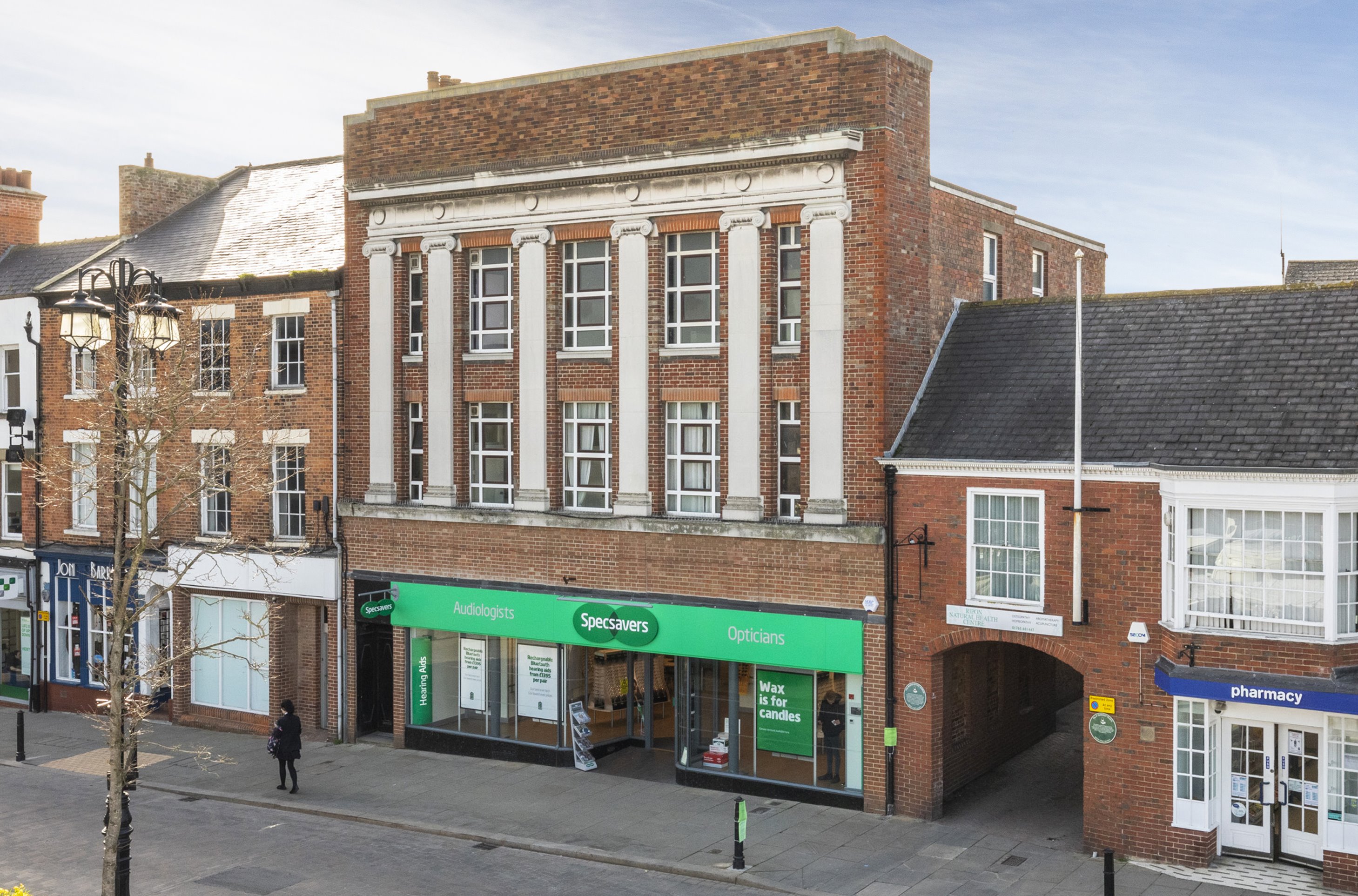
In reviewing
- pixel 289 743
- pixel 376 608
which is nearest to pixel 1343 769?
pixel 289 743

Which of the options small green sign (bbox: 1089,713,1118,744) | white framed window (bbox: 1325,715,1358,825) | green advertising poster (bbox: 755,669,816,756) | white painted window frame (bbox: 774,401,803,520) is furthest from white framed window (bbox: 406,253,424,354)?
white framed window (bbox: 1325,715,1358,825)

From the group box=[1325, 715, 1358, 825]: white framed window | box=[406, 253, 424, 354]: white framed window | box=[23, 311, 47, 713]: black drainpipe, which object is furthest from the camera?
box=[23, 311, 47, 713]: black drainpipe

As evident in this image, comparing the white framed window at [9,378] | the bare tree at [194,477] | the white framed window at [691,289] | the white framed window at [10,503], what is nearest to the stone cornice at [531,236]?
the white framed window at [691,289]

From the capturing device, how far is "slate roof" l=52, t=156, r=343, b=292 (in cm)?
2731

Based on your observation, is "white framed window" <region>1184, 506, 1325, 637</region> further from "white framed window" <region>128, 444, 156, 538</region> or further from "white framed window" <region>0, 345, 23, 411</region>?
"white framed window" <region>0, 345, 23, 411</region>

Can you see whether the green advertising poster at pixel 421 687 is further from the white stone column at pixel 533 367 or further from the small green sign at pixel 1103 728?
the small green sign at pixel 1103 728

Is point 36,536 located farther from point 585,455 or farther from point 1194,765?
point 1194,765

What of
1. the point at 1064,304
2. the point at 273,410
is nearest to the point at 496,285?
the point at 273,410

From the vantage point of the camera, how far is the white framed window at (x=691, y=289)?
2194 centimetres

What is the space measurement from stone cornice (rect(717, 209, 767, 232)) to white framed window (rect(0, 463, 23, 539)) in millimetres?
19886

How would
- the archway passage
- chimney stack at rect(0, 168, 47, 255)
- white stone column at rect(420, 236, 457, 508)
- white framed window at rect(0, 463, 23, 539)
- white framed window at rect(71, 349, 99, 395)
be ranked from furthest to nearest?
chimney stack at rect(0, 168, 47, 255), white framed window at rect(0, 463, 23, 539), white framed window at rect(71, 349, 99, 395), white stone column at rect(420, 236, 457, 508), the archway passage

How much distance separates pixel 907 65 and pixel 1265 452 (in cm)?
863

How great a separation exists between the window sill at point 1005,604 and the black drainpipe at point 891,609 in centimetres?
128

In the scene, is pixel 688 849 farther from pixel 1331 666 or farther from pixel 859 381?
pixel 1331 666
